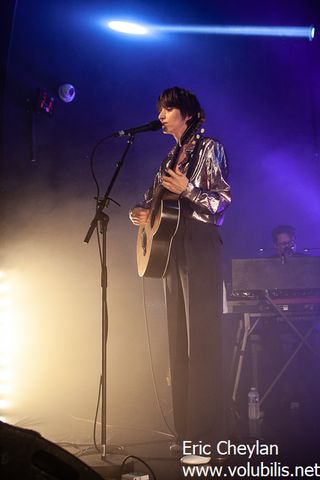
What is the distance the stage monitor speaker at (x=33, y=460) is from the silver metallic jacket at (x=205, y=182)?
1.95m

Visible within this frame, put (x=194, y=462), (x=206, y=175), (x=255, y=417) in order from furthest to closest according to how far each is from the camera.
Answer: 1. (x=255, y=417)
2. (x=206, y=175)
3. (x=194, y=462)

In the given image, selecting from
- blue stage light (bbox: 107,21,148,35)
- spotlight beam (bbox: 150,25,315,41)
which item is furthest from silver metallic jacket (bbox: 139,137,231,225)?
spotlight beam (bbox: 150,25,315,41)

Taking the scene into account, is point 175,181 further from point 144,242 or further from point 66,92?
point 66,92

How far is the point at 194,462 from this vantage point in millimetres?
2785

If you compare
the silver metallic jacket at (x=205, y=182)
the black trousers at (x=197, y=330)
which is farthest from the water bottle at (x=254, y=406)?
the silver metallic jacket at (x=205, y=182)

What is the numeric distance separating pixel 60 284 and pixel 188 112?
6.59ft

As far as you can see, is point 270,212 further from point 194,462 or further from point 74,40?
point 194,462

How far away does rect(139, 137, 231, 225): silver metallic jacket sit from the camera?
116 inches

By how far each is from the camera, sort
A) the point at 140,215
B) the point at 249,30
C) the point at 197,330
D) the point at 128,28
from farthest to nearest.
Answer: the point at 249,30 → the point at 128,28 → the point at 140,215 → the point at 197,330

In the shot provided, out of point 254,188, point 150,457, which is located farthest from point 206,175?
point 254,188

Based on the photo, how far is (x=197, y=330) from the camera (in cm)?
296

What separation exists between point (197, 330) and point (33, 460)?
1.91 meters

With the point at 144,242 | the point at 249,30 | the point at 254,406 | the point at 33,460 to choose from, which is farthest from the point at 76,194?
the point at 33,460

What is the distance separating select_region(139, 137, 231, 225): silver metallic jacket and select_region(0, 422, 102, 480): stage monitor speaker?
195cm
